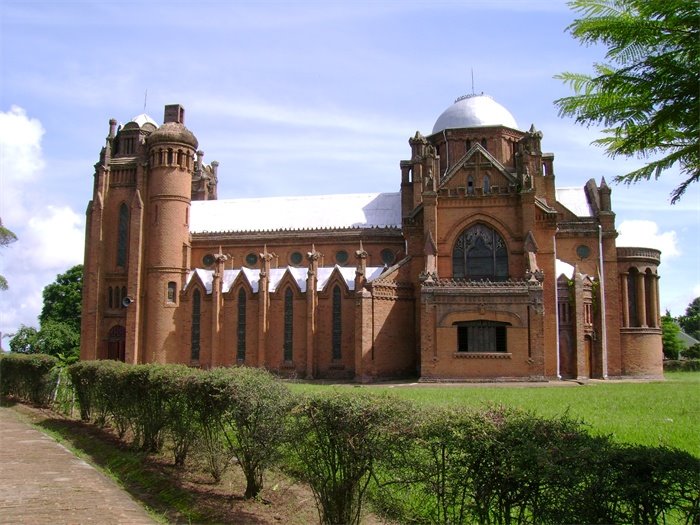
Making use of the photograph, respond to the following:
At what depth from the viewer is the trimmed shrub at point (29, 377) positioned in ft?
89.2

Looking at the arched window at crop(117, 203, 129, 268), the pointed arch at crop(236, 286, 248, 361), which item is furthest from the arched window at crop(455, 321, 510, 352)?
the arched window at crop(117, 203, 129, 268)

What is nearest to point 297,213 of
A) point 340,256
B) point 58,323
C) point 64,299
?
point 340,256

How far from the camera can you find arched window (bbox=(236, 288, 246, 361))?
44.8 metres

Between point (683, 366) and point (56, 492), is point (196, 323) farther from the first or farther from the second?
point (683, 366)

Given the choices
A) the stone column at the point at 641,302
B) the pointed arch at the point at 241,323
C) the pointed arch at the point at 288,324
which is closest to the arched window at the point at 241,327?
the pointed arch at the point at 241,323

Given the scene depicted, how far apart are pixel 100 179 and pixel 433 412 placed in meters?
45.5

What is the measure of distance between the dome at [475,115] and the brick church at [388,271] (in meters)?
0.14

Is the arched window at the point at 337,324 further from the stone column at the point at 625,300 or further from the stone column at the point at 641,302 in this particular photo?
the stone column at the point at 641,302

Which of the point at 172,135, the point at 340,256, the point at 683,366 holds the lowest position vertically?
the point at 683,366

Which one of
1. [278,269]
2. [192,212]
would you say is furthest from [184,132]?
[278,269]

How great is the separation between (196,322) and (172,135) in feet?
46.7

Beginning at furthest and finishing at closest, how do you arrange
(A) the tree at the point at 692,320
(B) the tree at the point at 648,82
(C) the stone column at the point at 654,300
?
(A) the tree at the point at 692,320 < (C) the stone column at the point at 654,300 < (B) the tree at the point at 648,82

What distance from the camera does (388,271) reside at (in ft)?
135

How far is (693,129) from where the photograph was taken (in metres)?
6.66
